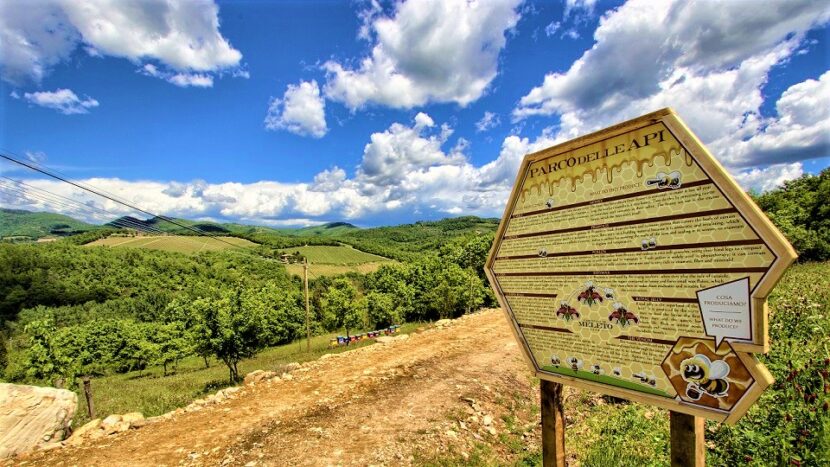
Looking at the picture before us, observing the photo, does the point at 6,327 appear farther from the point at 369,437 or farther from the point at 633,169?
the point at 633,169

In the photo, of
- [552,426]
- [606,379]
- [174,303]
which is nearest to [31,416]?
[552,426]

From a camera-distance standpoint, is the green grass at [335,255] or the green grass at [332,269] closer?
the green grass at [332,269]

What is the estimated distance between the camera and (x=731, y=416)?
7.11 ft

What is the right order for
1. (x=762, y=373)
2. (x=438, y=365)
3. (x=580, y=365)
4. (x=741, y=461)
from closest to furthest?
1. (x=762, y=373)
2. (x=580, y=365)
3. (x=741, y=461)
4. (x=438, y=365)

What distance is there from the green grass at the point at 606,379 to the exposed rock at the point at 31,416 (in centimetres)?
1109

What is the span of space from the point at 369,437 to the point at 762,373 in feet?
22.9

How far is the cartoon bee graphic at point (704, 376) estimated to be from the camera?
2.22 meters

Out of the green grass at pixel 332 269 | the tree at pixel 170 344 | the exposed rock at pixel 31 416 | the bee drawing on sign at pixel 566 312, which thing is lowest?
the tree at pixel 170 344

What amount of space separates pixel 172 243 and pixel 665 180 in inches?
6311

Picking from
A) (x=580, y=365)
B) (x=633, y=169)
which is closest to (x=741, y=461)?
(x=580, y=365)

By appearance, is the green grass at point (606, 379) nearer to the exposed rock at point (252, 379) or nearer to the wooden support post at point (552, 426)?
the wooden support post at point (552, 426)

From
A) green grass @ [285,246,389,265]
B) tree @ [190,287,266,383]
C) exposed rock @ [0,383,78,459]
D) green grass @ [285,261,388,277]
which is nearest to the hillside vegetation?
tree @ [190,287,266,383]

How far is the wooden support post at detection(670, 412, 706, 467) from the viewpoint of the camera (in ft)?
8.70

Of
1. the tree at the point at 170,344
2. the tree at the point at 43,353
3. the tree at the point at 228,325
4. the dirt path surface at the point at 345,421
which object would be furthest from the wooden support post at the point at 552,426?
the tree at the point at 170,344
